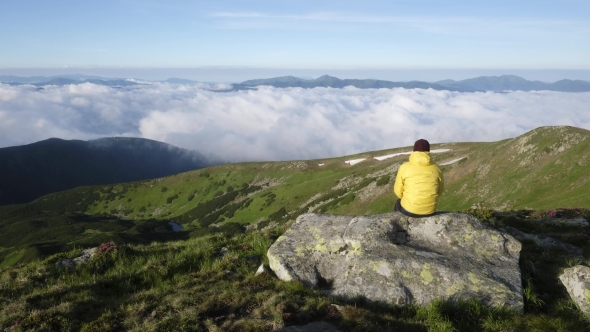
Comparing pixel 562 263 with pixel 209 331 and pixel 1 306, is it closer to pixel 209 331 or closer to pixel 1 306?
pixel 209 331

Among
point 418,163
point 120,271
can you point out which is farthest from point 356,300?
point 120,271

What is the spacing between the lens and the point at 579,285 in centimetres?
1026

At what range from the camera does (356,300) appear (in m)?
10.5

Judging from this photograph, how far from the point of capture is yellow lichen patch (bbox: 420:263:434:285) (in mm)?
10734

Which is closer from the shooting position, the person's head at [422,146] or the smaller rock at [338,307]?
the smaller rock at [338,307]

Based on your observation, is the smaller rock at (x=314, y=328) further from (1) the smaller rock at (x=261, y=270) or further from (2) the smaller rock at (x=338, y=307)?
(1) the smaller rock at (x=261, y=270)

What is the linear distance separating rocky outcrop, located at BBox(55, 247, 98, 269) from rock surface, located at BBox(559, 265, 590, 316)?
1870 cm

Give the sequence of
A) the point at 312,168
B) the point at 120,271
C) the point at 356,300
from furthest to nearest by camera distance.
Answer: the point at 312,168
the point at 120,271
the point at 356,300

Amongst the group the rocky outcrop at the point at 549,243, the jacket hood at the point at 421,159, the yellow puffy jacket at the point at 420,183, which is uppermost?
the jacket hood at the point at 421,159

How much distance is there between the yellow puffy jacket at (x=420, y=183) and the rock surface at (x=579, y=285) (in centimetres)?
469

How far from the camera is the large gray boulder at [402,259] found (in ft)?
34.5

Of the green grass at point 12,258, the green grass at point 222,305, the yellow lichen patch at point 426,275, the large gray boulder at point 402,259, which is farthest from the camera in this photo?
the green grass at point 12,258

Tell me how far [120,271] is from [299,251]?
24.5ft

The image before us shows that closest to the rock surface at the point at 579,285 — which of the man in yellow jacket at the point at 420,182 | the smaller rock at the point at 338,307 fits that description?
the man in yellow jacket at the point at 420,182
